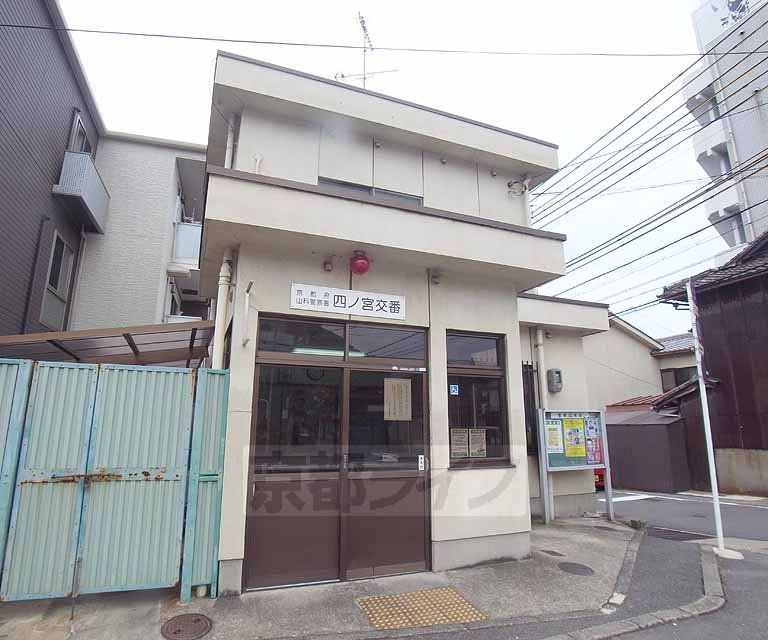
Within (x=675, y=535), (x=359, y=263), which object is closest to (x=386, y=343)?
(x=359, y=263)

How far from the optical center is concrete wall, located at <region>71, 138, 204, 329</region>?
37.3 feet

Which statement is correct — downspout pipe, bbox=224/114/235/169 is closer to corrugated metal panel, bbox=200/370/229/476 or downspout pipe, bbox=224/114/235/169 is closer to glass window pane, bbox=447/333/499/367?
corrugated metal panel, bbox=200/370/229/476

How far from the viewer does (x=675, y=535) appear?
25.6ft

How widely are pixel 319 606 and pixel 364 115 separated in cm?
595

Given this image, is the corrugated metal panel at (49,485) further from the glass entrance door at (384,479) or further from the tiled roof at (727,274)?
the tiled roof at (727,274)

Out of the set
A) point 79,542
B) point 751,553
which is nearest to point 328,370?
point 79,542

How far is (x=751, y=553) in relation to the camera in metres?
6.56

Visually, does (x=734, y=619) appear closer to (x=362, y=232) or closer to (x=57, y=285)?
(x=362, y=232)

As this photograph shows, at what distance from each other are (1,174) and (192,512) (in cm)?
742

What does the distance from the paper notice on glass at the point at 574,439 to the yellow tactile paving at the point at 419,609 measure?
15.1 feet

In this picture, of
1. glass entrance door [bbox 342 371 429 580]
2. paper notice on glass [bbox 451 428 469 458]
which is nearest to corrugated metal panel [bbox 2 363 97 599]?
glass entrance door [bbox 342 371 429 580]

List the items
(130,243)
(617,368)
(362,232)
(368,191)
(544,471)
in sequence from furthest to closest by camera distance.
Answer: (617,368) < (130,243) < (544,471) < (368,191) < (362,232)

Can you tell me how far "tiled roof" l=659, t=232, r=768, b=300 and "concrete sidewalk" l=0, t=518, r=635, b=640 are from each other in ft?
34.2

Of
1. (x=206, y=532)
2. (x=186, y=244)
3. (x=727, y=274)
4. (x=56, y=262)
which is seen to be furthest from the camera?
(x=727, y=274)
